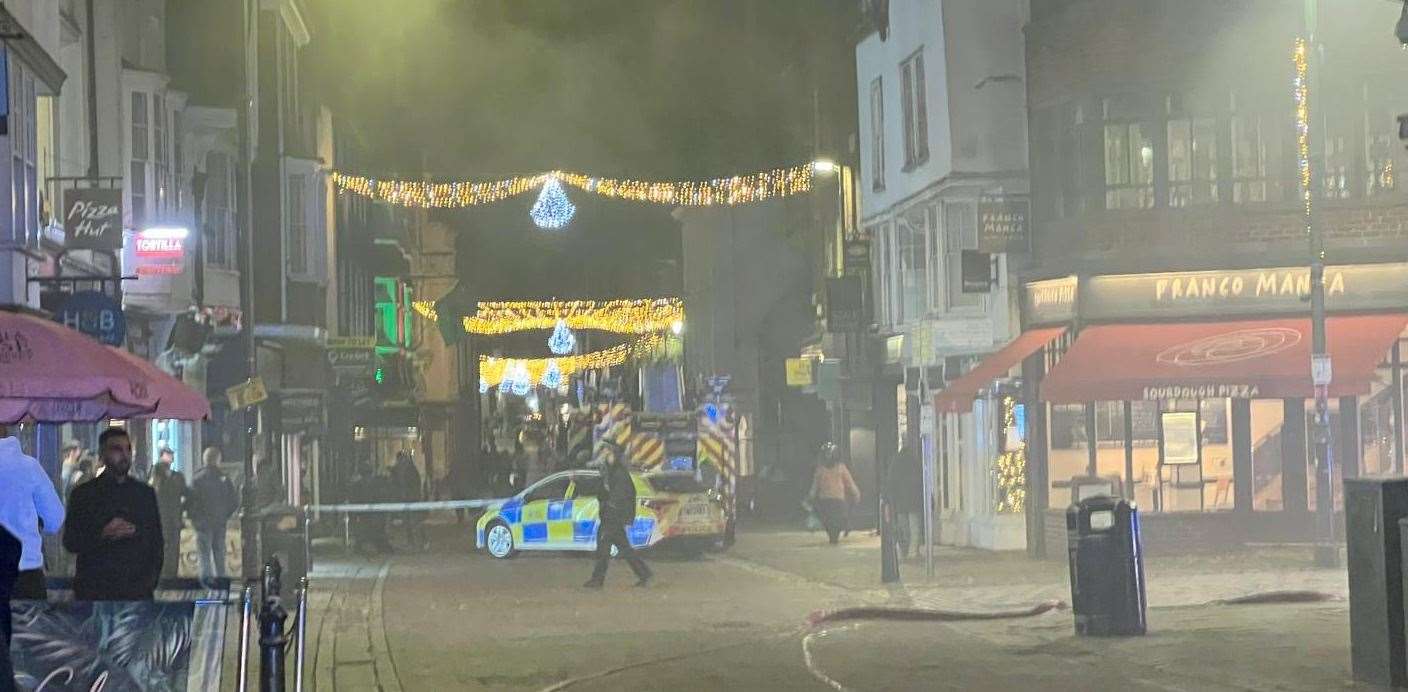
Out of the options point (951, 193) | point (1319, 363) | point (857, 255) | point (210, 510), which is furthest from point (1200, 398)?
point (210, 510)

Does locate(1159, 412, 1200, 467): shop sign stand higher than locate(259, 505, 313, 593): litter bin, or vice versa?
locate(1159, 412, 1200, 467): shop sign

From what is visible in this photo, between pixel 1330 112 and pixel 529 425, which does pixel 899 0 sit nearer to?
pixel 1330 112

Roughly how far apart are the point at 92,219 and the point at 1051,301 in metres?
13.4

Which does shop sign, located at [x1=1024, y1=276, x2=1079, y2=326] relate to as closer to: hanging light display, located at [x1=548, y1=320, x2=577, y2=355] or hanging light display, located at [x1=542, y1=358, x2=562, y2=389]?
hanging light display, located at [x1=548, y1=320, x2=577, y2=355]

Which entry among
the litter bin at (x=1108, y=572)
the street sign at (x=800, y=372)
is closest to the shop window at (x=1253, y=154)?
the litter bin at (x=1108, y=572)

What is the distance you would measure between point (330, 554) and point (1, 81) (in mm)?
17622

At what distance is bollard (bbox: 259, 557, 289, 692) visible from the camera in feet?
29.7

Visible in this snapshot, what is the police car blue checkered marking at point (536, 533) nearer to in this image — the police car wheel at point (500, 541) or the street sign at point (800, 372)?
the police car wheel at point (500, 541)

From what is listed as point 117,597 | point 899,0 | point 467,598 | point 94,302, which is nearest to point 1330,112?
point 899,0

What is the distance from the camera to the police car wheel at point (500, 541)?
3097 centimetres

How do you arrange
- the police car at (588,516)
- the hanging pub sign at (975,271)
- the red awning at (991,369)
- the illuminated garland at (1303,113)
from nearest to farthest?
the illuminated garland at (1303,113) → the red awning at (991,369) → the hanging pub sign at (975,271) → the police car at (588,516)

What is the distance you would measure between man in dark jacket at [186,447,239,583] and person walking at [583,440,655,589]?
469 cm

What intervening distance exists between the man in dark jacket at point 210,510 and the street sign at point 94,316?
2824 millimetres

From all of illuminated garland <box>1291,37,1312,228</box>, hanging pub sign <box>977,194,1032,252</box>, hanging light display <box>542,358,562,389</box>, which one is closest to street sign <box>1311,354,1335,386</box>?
illuminated garland <box>1291,37,1312,228</box>
